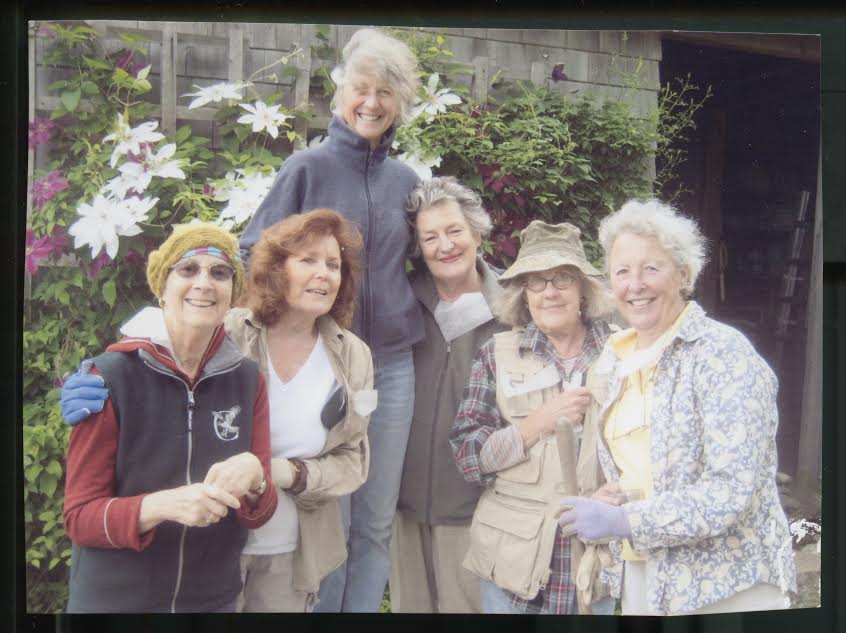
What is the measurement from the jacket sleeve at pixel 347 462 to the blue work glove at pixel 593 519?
70 centimetres

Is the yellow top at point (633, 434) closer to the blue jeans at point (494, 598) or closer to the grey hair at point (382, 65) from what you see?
the blue jeans at point (494, 598)

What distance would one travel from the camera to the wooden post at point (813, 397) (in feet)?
10.3

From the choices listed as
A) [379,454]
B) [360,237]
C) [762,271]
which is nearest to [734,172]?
[762,271]

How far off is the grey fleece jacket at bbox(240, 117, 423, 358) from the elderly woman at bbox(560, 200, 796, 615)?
0.72 m

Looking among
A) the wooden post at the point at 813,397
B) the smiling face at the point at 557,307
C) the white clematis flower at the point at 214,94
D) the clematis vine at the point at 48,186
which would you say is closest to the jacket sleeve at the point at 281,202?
the white clematis flower at the point at 214,94

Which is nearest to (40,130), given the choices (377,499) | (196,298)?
(196,298)

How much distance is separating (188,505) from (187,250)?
2.75ft

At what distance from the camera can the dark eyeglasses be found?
9.39 feet

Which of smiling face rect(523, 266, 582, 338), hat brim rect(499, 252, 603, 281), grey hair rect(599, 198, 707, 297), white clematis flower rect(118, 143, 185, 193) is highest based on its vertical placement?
white clematis flower rect(118, 143, 185, 193)

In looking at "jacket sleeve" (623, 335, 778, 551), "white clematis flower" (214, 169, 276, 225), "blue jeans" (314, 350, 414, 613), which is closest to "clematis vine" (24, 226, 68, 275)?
"white clematis flower" (214, 169, 276, 225)

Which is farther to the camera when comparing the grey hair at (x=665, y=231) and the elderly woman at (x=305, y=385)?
the grey hair at (x=665, y=231)

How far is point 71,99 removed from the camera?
9.78 feet

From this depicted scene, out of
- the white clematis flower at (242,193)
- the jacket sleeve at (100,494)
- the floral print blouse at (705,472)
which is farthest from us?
the white clematis flower at (242,193)

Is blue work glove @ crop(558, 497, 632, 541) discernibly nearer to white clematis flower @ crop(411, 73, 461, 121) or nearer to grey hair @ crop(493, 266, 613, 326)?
grey hair @ crop(493, 266, 613, 326)
